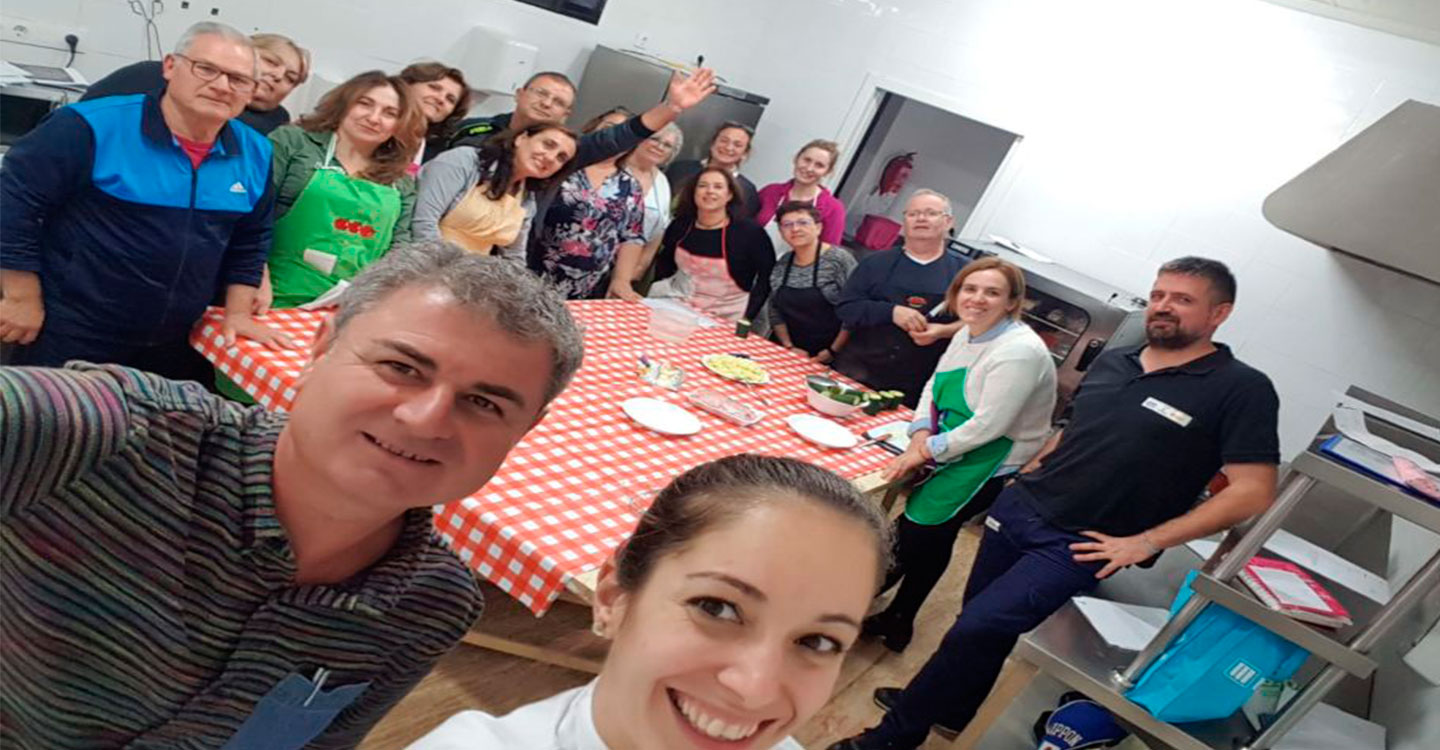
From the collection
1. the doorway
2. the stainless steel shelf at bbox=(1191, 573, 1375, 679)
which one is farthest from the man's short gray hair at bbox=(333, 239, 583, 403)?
the doorway

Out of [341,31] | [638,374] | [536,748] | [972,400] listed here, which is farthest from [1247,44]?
[536,748]

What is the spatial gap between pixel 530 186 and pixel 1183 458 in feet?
8.49

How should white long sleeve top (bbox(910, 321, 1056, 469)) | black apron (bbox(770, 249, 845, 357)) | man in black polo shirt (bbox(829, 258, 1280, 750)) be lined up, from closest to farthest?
man in black polo shirt (bbox(829, 258, 1280, 750)), white long sleeve top (bbox(910, 321, 1056, 469)), black apron (bbox(770, 249, 845, 357))

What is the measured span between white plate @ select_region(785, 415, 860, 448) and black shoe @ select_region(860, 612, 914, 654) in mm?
891

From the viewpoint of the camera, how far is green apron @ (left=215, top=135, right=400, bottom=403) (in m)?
2.33

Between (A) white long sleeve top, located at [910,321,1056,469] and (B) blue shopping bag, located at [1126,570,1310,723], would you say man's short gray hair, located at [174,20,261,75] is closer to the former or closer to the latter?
(A) white long sleeve top, located at [910,321,1056,469]

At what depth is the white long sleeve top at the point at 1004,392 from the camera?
2.73m

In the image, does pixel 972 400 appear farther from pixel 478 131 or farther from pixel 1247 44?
Result: pixel 1247 44

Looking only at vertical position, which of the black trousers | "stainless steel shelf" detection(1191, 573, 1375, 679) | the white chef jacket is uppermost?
"stainless steel shelf" detection(1191, 573, 1375, 679)

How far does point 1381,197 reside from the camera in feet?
9.18

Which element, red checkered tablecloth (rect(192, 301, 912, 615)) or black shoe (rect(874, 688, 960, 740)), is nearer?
red checkered tablecloth (rect(192, 301, 912, 615))

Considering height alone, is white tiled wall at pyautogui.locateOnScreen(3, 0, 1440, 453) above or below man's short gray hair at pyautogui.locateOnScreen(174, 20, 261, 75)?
above

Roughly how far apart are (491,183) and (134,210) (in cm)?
127

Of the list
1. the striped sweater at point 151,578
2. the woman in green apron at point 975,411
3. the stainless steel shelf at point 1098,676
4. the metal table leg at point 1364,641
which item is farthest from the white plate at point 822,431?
the striped sweater at point 151,578
